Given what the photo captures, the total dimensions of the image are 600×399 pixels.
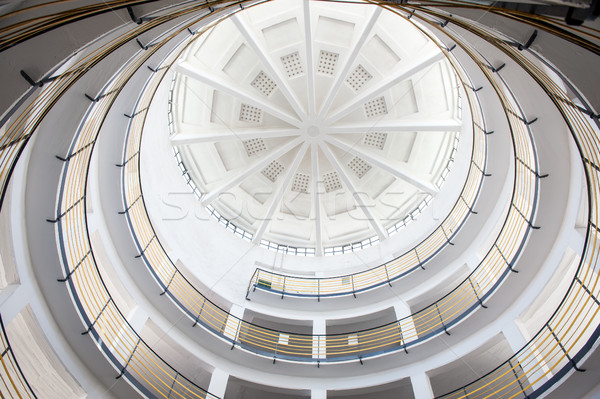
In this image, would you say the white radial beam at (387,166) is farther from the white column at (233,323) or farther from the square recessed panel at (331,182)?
the white column at (233,323)

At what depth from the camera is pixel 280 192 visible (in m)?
18.7

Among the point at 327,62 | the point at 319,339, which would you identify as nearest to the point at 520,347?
the point at 319,339

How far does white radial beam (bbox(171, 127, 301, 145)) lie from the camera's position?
636 inches

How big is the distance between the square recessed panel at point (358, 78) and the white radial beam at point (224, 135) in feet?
11.5

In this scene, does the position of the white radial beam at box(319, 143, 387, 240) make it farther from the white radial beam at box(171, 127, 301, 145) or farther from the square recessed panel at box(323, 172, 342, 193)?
the white radial beam at box(171, 127, 301, 145)

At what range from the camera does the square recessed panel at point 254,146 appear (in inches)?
763

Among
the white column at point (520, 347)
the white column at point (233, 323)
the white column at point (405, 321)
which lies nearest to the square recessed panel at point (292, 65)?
the white column at point (233, 323)

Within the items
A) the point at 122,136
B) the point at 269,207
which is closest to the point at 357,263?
the point at 269,207

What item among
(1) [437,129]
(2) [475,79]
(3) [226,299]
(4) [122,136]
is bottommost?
(3) [226,299]

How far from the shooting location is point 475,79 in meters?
9.97

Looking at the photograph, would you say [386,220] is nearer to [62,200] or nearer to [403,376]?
[403,376]

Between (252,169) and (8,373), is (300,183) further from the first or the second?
(8,373)

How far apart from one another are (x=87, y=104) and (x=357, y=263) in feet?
45.2

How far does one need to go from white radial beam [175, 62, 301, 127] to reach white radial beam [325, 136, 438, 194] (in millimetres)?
2463
